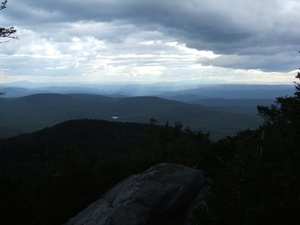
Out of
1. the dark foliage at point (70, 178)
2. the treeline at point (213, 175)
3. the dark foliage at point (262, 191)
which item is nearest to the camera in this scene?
the dark foliage at point (262, 191)

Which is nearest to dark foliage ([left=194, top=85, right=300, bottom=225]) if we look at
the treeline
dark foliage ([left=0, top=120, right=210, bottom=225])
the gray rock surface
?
the treeline

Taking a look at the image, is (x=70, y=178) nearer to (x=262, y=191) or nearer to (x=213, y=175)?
(x=213, y=175)

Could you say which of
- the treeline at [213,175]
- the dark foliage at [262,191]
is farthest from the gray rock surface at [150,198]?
the dark foliage at [262,191]

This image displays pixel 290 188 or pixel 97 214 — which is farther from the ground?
pixel 290 188

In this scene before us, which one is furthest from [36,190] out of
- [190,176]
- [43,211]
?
[190,176]

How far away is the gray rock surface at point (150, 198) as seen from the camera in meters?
17.7

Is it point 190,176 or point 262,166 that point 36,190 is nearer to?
point 190,176

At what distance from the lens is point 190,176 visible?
810 inches

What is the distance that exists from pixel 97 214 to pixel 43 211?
232 inches

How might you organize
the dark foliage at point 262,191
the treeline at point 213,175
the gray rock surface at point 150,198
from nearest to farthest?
1. the dark foliage at point 262,191
2. the treeline at point 213,175
3. the gray rock surface at point 150,198

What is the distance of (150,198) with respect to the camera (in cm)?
1852

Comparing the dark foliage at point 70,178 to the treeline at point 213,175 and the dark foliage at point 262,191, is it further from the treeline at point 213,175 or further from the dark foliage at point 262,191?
the dark foliage at point 262,191

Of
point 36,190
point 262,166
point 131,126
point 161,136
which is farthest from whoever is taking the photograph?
point 131,126

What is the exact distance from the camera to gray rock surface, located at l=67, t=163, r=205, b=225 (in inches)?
698
